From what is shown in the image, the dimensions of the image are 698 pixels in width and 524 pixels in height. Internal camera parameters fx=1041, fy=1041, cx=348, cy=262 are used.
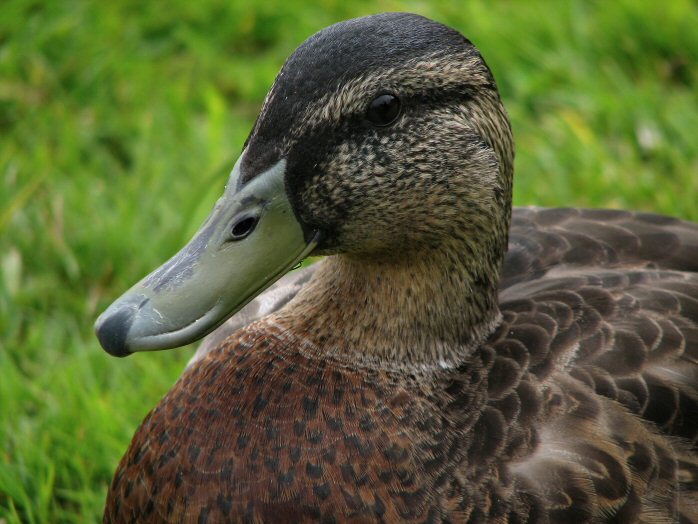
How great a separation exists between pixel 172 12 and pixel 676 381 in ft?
10.8

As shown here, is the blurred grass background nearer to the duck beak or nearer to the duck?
the duck

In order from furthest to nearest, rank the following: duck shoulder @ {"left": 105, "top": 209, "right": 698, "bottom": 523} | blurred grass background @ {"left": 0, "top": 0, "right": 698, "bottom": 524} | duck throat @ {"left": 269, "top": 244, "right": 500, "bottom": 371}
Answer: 1. blurred grass background @ {"left": 0, "top": 0, "right": 698, "bottom": 524}
2. duck throat @ {"left": 269, "top": 244, "right": 500, "bottom": 371}
3. duck shoulder @ {"left": 105, "top": 209, "right": 698, "bottom": 523}

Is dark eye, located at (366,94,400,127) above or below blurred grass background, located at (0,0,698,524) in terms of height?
above

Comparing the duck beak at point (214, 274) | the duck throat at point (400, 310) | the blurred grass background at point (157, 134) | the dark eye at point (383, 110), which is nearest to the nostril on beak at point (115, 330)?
the duck beak at point (214, 274)

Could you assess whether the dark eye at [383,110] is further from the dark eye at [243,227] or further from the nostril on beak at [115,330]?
the nostril on beak at [115,330]

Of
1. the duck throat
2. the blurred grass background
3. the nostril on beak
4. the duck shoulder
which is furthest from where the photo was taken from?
the blurred grass background

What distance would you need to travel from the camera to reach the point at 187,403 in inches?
89.3

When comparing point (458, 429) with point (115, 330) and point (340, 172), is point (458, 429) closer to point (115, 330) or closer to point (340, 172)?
point (340, 172)

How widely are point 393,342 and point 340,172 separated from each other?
0.44m

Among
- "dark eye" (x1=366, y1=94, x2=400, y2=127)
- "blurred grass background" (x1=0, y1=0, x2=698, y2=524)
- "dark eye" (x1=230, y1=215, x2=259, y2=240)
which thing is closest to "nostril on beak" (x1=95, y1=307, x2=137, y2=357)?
"dark eye" (x1=230, y1=215, x2=259, y2=240)

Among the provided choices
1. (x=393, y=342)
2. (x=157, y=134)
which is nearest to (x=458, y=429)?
(x=393, y=342)

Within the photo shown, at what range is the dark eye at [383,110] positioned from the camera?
2061 millimetres

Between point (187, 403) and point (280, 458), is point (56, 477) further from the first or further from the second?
point (280, 458)

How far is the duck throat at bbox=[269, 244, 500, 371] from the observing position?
2.27m
